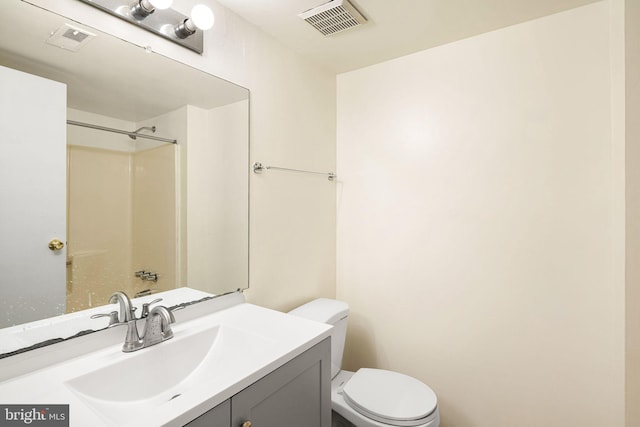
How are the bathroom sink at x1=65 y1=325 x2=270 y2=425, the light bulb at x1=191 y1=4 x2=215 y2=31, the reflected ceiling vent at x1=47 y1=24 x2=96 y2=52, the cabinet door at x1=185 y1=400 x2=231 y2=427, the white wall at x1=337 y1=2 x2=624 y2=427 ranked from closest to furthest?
the cabinet door at x1=185 y1=400 x2=231 y2=427, the bathroom sink at x1=65 y1=325 x2=270 y2=425, the reflected ceiling vent at x1=47 y1=24 x2=96 y2=52, the light bulb at x1=191 y1=4 x2=215 y2=31, the white wall at x1=337 y1=2 x2=624 y2=427

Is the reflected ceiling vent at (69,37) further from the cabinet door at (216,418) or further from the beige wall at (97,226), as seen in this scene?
the cabinet door at (216,418)

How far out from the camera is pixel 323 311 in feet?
5.36

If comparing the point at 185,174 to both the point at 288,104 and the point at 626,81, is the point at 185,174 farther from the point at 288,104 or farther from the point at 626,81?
the point at 626,81

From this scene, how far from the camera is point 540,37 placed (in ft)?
4.87

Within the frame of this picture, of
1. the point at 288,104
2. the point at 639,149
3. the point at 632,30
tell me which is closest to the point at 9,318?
the point at 288,104

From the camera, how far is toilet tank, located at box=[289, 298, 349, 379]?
1.60 meters

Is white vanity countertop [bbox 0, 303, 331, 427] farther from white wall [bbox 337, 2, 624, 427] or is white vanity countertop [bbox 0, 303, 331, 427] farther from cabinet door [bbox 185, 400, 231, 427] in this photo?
white wall [bbox 337, 2, 624, 427]

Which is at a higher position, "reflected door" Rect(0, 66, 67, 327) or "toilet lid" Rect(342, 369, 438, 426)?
"reflected door" Rect(0, 66, 67, 327)

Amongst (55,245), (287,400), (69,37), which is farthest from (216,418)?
(69,37)

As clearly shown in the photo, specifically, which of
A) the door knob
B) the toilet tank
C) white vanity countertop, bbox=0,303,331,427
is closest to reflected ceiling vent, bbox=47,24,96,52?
the door knob

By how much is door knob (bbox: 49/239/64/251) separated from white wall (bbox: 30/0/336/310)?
28.9 inches

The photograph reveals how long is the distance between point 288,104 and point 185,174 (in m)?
0.74

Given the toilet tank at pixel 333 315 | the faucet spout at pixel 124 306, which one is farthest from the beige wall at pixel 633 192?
the faucet spout at pixel 124 306

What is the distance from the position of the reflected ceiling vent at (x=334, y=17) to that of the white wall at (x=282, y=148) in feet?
0.91
